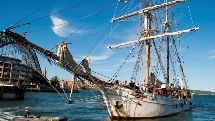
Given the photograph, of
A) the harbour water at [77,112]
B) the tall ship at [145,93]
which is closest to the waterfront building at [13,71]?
the harbour water at [77,112]

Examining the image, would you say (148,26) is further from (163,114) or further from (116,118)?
(116,118)

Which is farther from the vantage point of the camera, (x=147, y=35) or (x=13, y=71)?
(x=13, y=71)

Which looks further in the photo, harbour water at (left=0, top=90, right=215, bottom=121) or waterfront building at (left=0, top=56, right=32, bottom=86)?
waterfront building at (left=0, top=56, right=32, bottom=86)

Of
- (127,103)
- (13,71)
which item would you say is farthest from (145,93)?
(13,71)

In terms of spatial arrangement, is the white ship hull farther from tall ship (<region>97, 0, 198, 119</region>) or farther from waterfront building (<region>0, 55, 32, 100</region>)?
waterfront building (<region>0, 55, 32, 100</region>)

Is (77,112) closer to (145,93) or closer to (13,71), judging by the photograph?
(145,93)

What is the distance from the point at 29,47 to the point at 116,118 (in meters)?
14.6

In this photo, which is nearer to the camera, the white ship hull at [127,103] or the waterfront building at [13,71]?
the white ship hull at [127,103]

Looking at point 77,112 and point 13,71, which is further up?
point 13,71

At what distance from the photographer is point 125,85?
34688mm

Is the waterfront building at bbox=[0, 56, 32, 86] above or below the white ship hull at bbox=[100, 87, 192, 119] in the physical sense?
above

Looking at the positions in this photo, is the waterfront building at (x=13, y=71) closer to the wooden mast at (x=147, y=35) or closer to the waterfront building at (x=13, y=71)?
the waterfront building at (x=13, y=71)

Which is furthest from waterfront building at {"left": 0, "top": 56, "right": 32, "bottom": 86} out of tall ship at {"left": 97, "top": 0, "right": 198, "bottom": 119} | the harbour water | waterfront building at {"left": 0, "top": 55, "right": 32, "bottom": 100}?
tall ship at {"left": 97, "top": 0, "right": 198, "bottom": 119}

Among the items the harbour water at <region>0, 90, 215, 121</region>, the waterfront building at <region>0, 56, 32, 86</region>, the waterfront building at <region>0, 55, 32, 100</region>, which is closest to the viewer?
the harbour water at <region>0, 90, 215, 121</region>
